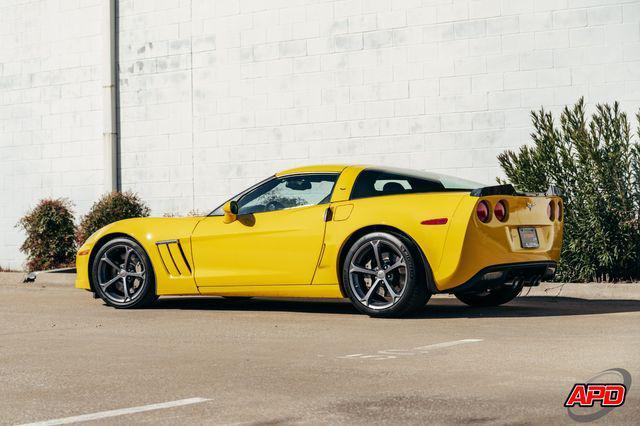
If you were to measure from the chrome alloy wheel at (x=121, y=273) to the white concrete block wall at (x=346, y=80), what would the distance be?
17.6ft

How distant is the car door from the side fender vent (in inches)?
5.5

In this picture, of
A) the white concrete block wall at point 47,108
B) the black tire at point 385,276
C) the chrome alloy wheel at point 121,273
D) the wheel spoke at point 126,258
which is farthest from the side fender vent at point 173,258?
the white concrete block wall at point 47,108

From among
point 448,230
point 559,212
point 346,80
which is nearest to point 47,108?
point 346,80

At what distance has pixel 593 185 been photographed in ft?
39.5

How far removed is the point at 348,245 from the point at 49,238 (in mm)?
8674

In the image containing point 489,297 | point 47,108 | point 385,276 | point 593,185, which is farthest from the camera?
point 47,108

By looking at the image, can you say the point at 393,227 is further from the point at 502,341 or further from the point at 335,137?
the point at 335,137

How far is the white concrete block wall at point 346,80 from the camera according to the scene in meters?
13.7

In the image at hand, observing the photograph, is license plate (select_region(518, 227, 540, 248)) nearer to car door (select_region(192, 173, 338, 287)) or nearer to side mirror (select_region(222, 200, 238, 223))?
car door (select_region(192, 173, 338, 287))

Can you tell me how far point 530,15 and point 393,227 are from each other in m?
6.04

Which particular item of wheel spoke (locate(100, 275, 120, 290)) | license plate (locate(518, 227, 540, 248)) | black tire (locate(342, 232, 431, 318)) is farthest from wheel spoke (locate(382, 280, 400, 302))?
wheel spoke (locate(100, 275, 120, 290))

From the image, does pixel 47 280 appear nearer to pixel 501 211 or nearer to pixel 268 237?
pixel 268 237

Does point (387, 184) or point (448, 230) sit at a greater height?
point (387, 184)

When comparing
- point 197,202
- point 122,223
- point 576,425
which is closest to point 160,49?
point 197,202
